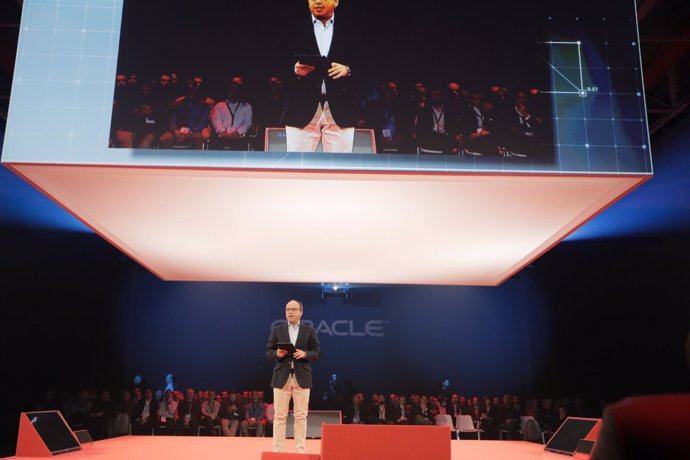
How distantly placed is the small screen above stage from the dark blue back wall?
5836mm

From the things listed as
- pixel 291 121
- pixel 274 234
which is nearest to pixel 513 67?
pixel 291 121

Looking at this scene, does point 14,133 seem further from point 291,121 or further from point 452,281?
point 452,281

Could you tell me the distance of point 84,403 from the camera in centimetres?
884

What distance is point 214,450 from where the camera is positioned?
7.20 metres

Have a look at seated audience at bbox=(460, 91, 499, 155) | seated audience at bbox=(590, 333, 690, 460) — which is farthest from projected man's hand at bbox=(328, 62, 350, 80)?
seated audience at bbox=(590, 333, 690, 460)

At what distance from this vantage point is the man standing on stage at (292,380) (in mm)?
5199

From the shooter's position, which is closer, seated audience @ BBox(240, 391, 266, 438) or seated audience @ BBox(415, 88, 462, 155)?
seated audience @ BBox(415, 88, 462, 155)

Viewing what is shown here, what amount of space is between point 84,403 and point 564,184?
24.7 feet

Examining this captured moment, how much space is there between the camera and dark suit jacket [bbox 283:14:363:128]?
5.46m

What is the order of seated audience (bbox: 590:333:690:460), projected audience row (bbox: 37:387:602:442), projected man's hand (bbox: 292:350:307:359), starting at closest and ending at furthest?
1. seated audience (bbox: 590:333:690:460)
2. projected man's hand (bbox: 292:350:307:359)
3. projected audience row (bbox: 37:387:602:442)

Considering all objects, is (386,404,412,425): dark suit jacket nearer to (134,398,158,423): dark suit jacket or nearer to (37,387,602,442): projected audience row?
(37,387,602,442): projected audience row

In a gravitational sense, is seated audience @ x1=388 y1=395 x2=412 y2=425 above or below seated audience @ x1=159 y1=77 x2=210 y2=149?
below

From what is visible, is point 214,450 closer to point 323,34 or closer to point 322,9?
point 323,34

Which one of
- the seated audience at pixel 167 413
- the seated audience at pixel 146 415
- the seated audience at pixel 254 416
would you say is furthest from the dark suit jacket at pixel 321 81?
the seated audience at pixel 146 415
